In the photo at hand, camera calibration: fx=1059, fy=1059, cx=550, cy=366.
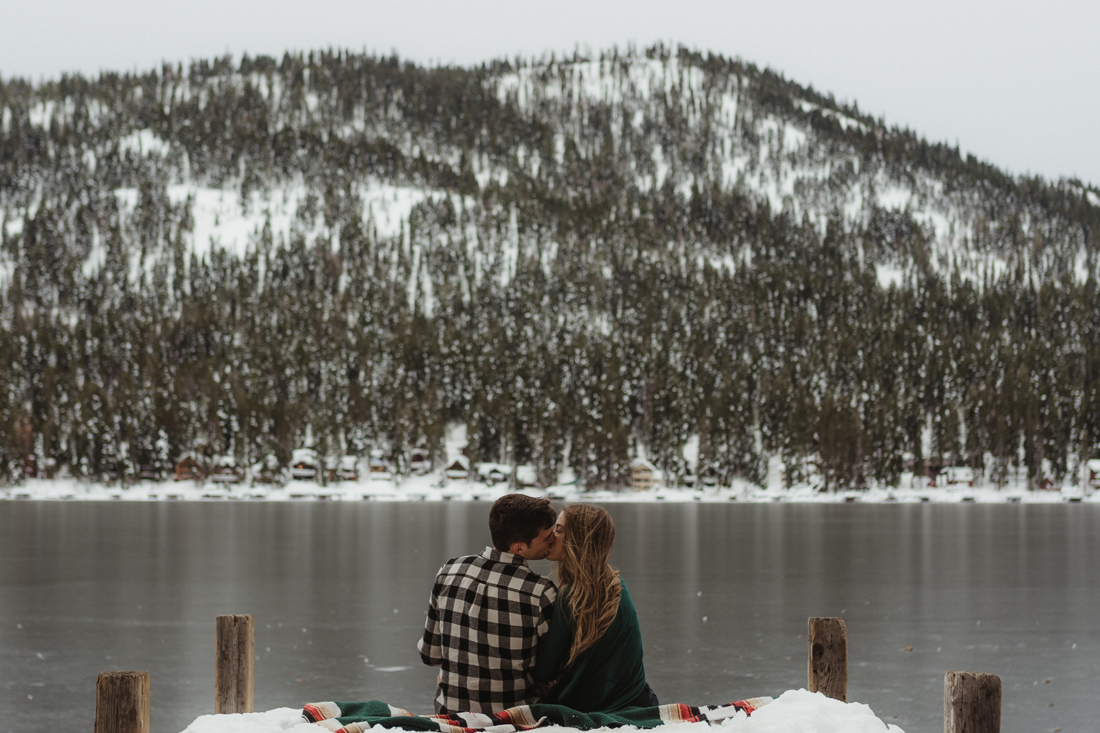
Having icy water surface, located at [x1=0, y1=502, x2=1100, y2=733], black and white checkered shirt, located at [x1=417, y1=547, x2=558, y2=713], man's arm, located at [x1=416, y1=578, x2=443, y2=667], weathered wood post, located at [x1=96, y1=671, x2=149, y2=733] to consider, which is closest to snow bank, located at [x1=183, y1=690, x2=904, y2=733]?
weathered wood post, located at [x1=96, y1=671, x2=149, y2=733]

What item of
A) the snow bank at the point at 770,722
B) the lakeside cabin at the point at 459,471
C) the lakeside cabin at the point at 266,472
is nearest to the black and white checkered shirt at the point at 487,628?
the snow bank at the point at 770,722

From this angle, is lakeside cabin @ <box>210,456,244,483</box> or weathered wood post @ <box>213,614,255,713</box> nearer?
weathered wood post @ <box>213,614,255,713</box>

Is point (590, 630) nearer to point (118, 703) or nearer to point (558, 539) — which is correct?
point (558, 539)

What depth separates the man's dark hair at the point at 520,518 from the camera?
8203 mm

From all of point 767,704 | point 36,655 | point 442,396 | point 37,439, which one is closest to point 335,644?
point 36,655

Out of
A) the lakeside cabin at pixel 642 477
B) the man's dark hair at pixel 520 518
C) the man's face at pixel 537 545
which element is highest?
the man's dark hair at pixel 520 518

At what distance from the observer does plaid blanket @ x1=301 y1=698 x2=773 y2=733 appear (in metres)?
8.22

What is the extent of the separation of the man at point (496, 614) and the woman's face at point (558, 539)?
0.04m

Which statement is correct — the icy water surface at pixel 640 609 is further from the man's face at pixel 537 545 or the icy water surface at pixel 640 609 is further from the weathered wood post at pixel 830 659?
the man's face at pixel 537 545

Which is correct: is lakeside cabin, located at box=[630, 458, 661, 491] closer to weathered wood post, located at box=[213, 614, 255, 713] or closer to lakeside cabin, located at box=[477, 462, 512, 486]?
lakeside cabin, located at box=[477, 462, 512, 486]

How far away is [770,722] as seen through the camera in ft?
27.7

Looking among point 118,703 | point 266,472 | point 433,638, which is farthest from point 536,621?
point 266,472

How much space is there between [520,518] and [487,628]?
1.07m

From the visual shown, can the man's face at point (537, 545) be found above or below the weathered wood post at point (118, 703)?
above
